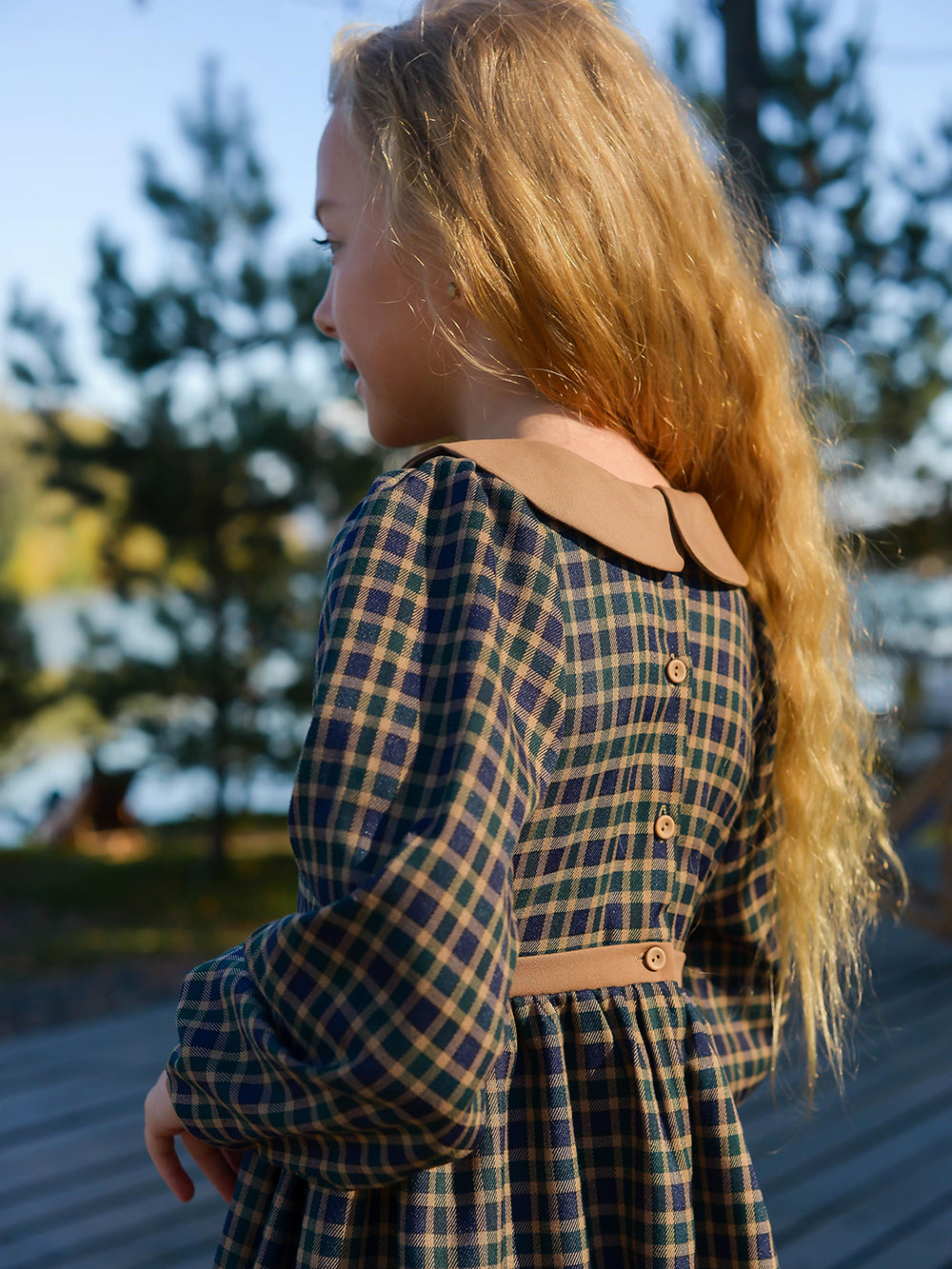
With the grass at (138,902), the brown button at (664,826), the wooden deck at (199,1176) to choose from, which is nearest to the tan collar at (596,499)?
the brown button at (664,826)

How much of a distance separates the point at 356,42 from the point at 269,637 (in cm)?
518

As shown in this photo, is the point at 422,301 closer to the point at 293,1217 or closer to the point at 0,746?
the point at 293,1217

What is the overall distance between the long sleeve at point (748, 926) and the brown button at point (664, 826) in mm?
179

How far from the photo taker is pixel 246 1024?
2.25 feet

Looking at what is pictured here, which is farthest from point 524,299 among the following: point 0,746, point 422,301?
point 0,746

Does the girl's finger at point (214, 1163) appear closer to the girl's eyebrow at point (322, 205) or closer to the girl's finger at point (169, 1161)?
the girl's finger at point (169, 1161)

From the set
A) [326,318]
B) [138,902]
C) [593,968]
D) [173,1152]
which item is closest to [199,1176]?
[173,1152]

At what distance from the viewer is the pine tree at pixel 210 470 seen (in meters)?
5.82

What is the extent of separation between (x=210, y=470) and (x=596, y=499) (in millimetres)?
5390

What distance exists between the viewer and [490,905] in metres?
0.64

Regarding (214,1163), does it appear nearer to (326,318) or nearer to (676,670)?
(676,670)

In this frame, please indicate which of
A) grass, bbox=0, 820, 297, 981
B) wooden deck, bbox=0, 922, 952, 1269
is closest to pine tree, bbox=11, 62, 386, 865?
grass, bbox=0, 820, 297, 981

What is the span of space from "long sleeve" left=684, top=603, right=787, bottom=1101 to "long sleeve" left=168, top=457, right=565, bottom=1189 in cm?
35

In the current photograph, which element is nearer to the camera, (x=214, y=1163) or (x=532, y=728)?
(x=532, y=728)
